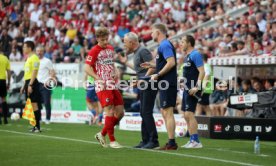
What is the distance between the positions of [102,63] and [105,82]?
0.36m

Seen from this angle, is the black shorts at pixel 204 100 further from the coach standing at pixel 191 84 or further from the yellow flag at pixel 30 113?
the coach standing at pixel 191 84

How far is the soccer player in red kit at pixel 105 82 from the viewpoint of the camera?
532 inches

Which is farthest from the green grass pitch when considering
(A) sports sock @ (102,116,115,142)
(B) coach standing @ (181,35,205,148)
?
(B) coach standing @ (181,35,205,148)

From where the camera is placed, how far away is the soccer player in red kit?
13.5 metres

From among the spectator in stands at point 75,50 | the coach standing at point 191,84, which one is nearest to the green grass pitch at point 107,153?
the coach standing at point 191,84

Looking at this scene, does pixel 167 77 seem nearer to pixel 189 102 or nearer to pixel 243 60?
pixel 189 102

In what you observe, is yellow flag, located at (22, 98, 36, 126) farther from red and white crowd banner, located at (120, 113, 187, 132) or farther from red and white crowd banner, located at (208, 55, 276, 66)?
red and white crowd banner, located at (208, 55, 276, 66)

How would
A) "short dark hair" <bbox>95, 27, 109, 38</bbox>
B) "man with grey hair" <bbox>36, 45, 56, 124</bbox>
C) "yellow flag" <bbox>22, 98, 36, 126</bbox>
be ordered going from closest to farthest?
"short dark hair" <bbox>95, 27, 109, 38</bbox> < "yellow flag" <bbox>22, 98, 36, 126</bbox> < "man with grey hair" <bbox>36, 45, 56, 124</bbox>

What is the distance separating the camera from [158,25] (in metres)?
13.4

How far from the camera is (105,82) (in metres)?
13.6

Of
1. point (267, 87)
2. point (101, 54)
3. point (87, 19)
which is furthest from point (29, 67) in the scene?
point (87, 19)

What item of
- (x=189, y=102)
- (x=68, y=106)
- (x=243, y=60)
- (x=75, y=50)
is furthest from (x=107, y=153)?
(x=75, y=50)

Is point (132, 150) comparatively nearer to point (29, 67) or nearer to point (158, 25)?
point (158, 25)

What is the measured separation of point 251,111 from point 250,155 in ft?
21.5
